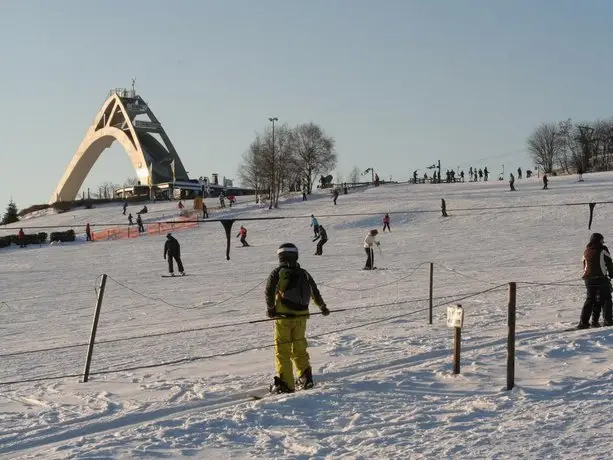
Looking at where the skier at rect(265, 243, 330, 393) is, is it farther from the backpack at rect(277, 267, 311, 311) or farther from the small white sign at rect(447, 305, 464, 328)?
the small white sign at rect(447, 305, 464, 328)

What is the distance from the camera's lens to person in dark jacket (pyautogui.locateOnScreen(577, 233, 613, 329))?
10852 mm

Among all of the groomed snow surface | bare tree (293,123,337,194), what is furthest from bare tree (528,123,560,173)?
the groomed snow surface

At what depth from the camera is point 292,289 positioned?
7863mm

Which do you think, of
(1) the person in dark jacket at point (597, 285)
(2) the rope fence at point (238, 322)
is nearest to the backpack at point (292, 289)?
(2) the rope fence at point (238, 322)

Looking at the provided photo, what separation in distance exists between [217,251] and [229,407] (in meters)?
27.0

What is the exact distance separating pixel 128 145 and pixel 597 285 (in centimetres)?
9387

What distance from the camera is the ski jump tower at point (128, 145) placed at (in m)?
97.9

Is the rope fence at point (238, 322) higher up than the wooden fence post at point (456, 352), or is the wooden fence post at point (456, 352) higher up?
the wooden fence post at point (456, 352)

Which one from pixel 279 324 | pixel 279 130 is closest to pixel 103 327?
pixel 279 324

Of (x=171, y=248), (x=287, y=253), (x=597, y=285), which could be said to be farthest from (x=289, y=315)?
(x=171, y=248)

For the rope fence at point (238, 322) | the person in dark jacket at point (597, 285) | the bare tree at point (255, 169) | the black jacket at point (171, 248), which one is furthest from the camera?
the bare tree at point (255, 169)

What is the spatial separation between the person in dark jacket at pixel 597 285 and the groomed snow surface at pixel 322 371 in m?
0.40

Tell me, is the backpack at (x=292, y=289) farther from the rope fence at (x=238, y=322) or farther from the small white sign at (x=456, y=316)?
the small white sign at (x=456, y=316)

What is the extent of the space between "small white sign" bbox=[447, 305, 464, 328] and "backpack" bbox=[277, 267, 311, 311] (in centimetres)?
150
